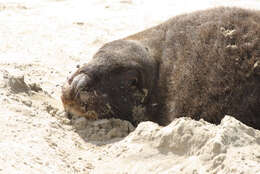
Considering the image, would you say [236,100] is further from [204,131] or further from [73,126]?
[73,126]

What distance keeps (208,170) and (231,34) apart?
1.48 meters

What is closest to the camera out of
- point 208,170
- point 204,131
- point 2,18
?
point 208,170

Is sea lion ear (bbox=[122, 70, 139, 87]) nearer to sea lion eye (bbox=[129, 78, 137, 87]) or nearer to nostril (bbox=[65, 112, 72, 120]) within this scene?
sea lion eye (bbox=[129, 78, 137, 87])

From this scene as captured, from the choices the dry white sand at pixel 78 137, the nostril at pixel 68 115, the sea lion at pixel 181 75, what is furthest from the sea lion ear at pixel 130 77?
the nostril at pixel 68 115

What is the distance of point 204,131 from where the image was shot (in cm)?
298

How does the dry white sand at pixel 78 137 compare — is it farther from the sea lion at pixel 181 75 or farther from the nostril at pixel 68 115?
the sea lion at pixel 181 75

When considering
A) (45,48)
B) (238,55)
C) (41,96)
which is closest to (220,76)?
(238,55)

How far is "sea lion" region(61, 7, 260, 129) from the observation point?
3561mm

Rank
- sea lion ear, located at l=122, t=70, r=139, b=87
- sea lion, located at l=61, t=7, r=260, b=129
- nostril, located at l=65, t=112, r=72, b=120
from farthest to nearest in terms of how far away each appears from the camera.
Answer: sea lion ear, located at l=122, t=70, r=139, b=87, nostril, located at l=65, t=112, r=72, b=120, sea lion, located at l=61, t=7, r=260, b=129

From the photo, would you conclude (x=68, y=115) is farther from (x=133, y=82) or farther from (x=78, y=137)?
(x=133, y=82)

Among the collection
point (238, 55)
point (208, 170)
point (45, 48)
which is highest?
point (238, 55)

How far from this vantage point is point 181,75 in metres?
3.90

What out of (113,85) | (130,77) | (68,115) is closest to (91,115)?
(68,115)

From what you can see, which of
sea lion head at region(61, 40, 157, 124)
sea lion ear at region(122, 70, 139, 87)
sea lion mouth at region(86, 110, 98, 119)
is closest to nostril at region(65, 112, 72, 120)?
sea lion head at region(61, 40, 157, 124)
